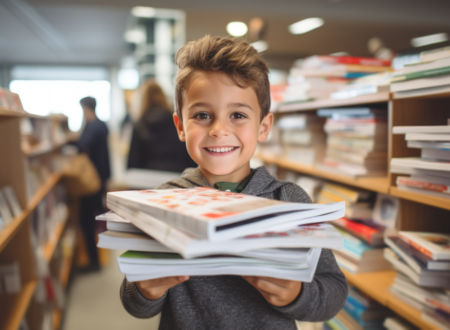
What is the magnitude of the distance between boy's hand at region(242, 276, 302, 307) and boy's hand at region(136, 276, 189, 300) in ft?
0.47

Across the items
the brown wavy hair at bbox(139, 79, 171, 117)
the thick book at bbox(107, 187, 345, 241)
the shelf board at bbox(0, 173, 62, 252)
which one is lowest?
the shelf board at bbox(0, 173, 62, 252)

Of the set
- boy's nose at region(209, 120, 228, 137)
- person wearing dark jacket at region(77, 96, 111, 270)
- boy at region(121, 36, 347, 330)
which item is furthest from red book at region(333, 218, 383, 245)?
person wearing dark jacket at region(77, 96, 111, 270)

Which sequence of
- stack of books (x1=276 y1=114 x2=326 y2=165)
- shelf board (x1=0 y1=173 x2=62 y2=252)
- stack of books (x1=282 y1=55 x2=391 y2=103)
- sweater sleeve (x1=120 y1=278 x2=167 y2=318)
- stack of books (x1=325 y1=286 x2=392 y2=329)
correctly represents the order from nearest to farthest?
sweater sleeve (x1=120 y1=278 x2=167 y2=318) < shelf board (x1=0 y1=173 x2=62 y2=252) < stack of books (x1=325 y1=286 x2=392 y2=329) < stack of books (x1=282 y1=55 x2=391 y2=103) < stack of books (x1=276 y1=114 x2=326 y2=165)

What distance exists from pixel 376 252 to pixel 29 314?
1.80m

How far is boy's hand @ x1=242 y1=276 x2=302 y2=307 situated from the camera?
748 mm

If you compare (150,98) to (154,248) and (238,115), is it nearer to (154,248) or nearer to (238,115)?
(238,115)

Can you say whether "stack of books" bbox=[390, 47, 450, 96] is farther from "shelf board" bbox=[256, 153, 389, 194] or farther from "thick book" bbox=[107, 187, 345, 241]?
"thick book" bbox=[107, 187, 345, 241]

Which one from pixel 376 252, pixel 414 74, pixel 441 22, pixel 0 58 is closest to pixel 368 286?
pixel 376 252

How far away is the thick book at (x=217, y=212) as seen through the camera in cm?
56

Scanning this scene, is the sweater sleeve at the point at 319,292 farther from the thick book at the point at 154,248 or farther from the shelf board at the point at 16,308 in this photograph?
the shelf board at the point at 16,308

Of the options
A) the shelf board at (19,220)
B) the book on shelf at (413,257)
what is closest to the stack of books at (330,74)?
the book on shelf at (413,257)

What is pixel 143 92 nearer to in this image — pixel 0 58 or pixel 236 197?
pixel 236 197

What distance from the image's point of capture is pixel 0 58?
1179 cm

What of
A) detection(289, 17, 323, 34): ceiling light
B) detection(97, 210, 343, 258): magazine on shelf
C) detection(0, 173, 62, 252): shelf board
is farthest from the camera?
detection(289, 17, 323, 34): ceiling light
